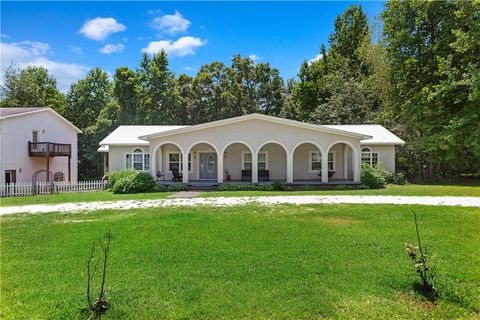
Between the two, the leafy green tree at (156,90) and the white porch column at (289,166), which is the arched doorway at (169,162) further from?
the leafy green tree at (156,90)

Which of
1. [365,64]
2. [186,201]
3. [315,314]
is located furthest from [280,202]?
[365,64]

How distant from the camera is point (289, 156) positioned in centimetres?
2081

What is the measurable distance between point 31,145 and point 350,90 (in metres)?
29.2

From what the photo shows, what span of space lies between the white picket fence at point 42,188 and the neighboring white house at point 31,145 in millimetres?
4110

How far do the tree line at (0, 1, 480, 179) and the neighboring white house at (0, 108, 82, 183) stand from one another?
28.8ft

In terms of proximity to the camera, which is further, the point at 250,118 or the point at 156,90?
the point at 156,90

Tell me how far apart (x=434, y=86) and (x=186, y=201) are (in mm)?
18634

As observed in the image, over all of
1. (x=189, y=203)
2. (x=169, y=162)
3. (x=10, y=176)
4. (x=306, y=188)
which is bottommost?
(x=189, y=203)

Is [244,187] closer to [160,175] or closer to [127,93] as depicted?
[160,175]

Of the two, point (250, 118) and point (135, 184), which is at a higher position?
point (250, 118)

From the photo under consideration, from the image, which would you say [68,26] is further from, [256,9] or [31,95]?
[31,95]

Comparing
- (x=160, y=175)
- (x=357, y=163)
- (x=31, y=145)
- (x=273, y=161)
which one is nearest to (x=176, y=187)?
(x=160, y=175)

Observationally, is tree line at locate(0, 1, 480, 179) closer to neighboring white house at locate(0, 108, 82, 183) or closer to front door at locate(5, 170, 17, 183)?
neighboring white house at locate(0, 108, 82, 183)

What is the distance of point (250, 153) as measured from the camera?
23.4 m
